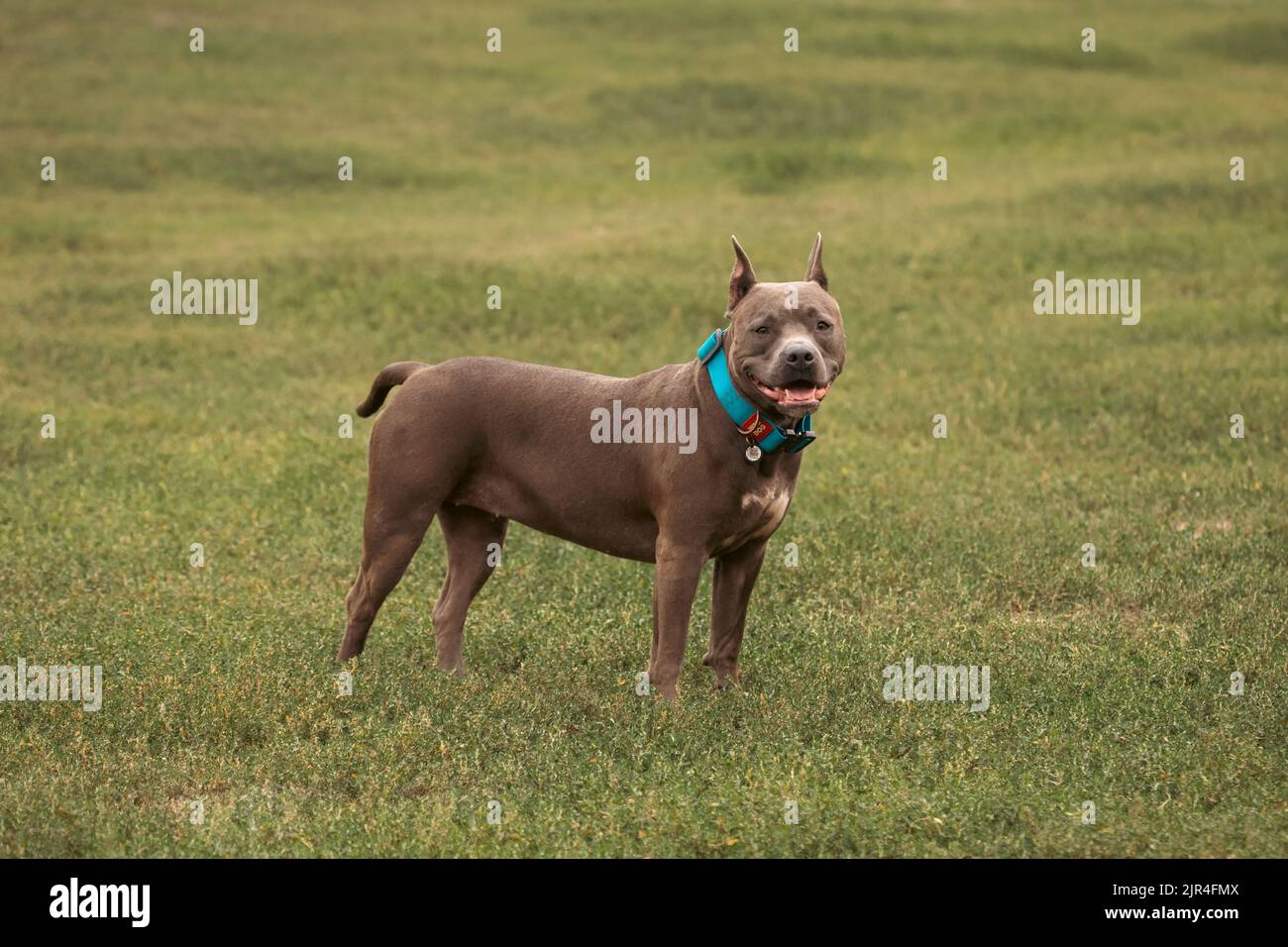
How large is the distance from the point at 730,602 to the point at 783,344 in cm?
179

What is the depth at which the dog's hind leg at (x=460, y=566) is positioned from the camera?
9.77m

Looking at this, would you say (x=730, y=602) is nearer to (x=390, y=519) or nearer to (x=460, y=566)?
(x=460, y=566)

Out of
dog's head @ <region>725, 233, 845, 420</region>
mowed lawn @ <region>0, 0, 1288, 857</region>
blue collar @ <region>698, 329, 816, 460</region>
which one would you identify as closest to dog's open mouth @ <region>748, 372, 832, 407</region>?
dog's head @ <region>725, 233, 845, 420</region>

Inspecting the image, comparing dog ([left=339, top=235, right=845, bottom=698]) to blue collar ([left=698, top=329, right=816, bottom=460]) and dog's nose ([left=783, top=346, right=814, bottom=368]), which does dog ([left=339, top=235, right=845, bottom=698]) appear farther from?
dog's nose ([left=783, top=346, right=814, bottom=368])

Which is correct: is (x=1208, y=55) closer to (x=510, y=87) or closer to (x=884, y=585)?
(x=510, y=87)

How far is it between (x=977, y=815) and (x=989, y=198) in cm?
2012

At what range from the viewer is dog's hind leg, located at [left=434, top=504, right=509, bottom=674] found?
977 centimetres

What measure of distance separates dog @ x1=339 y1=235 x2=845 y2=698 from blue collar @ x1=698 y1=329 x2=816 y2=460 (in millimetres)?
11

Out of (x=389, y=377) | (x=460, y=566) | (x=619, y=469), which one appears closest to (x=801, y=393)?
(x=619, y=469)

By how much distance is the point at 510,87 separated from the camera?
3438 centimetres

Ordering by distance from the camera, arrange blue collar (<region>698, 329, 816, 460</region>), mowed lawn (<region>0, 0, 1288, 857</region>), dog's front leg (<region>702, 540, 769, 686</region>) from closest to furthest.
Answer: mowed lawn (<region>0, 0, 1288, 857</region>) < blue collar (<region>698, 329, 816, 460</region>) < dog's front leg (<region>702, 540, 769, 686</region>)

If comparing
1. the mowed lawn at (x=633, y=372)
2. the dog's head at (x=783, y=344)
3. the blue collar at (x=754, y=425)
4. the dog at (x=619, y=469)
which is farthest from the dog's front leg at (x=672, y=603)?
the dog's head at (x=783, y=344)

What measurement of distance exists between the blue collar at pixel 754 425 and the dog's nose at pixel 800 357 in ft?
1.64

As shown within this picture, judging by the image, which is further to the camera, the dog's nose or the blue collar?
the blue collar
